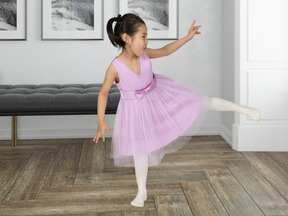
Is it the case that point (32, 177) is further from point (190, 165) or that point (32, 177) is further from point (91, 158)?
point (190, 165)

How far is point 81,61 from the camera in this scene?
4.23 meters

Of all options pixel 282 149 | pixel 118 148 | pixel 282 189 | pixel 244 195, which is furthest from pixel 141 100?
pixel 282 149

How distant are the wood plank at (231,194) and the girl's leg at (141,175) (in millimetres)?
438

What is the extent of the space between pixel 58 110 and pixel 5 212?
3.80ft

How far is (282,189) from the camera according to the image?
104 inches

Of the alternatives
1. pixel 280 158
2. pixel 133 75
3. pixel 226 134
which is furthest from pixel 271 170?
pixel 133 75

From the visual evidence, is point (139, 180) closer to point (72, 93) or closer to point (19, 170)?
point (19, 170)

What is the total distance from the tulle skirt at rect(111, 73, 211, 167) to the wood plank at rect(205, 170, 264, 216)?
0.47 metres

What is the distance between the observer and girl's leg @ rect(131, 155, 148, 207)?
2.33 m

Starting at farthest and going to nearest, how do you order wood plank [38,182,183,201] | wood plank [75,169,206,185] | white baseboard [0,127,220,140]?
white baseboard [0,127,220,140]
wood plank [75,169,206,185]
wood plank [38,182,183,201]

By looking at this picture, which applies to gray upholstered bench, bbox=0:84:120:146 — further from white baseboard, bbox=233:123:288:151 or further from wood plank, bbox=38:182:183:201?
white baseboard, bbox=233:123:288:151

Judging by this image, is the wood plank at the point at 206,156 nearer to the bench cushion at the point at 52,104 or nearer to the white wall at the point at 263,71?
the white wall at the point at 263,71

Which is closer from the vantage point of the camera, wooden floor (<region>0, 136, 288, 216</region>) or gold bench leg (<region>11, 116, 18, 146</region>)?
wooden floor (<region>0, 136, 288, 216</region>)

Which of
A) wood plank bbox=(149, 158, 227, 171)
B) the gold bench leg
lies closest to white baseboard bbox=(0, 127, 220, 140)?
the gold bench leg
